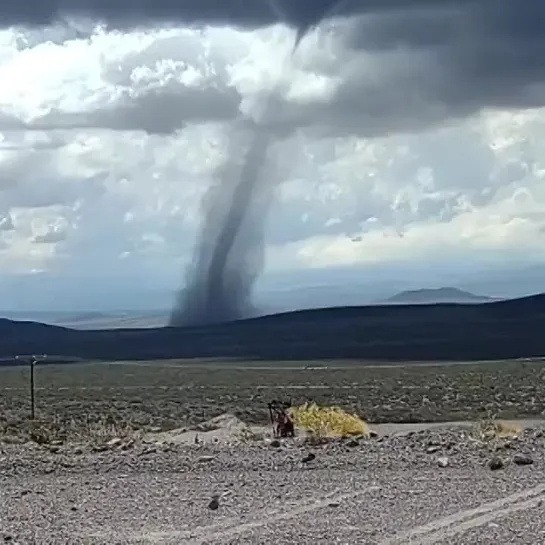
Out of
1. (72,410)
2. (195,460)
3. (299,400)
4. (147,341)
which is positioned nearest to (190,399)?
(299,400)

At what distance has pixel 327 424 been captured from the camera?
19.4m

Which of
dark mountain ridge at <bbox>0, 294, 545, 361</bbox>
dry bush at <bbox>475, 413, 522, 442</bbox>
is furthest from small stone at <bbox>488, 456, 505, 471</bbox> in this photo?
dark mountain ridge at <bbox>0, 294, 545, 361</bbox>

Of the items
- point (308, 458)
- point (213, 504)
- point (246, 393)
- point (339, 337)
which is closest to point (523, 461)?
point (308, 458)

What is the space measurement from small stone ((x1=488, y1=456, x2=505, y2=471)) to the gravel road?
0.10ft

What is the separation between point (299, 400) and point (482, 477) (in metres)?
31.1

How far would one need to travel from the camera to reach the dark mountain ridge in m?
101

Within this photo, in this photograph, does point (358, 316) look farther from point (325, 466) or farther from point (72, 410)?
point (325, 466)

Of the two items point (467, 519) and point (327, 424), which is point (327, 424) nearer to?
point (327, 424)

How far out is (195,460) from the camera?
52.0 ft

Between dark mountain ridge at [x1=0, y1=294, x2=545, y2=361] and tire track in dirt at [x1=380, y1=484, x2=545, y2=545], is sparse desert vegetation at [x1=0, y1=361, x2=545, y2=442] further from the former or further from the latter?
dark mountain ridge at [x1=0, y1=294, x2=545, y2=361]

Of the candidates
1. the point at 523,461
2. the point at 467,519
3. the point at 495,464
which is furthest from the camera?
the point at 523,461

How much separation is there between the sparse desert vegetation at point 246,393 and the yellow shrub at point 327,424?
105 inches

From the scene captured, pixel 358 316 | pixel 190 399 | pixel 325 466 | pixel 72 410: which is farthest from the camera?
pixel 358 316

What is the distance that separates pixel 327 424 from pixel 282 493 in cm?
589
